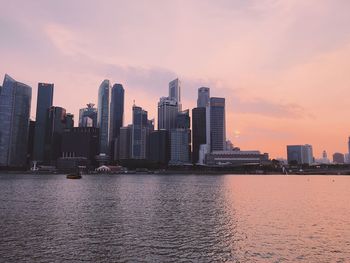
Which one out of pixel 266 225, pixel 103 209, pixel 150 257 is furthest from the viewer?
pixel 103 209

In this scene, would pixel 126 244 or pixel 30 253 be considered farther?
pixel 126 244

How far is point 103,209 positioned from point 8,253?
40092 millimetres

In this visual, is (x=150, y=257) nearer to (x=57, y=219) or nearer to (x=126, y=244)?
(x=126, y=244)

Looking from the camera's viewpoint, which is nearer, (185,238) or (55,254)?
(55,254)

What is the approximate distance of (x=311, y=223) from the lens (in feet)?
211

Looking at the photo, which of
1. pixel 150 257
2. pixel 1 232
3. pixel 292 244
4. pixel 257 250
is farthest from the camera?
pixel 1 232

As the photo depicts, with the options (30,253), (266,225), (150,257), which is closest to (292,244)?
(266,225)

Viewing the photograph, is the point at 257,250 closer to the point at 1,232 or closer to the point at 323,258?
the point at 323,258

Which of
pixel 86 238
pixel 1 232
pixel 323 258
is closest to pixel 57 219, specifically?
pixel 1 232

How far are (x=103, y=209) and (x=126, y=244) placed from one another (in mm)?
36469

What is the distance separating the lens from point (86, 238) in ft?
161

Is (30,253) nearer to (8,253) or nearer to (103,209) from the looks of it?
(8,253)

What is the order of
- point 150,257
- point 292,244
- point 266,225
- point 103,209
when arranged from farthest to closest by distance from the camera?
→ point 103,209
point 266,225
point 292,244
point 150,257

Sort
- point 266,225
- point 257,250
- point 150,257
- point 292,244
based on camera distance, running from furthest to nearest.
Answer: point 266,225
point 292,244
point 257,250
point 150,257
